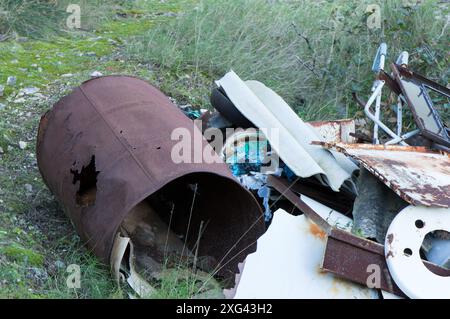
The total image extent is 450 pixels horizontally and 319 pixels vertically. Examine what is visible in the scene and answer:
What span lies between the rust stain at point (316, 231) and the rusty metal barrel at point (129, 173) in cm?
45

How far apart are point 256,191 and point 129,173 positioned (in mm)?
982

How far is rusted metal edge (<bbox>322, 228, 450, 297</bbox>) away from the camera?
313 centimetres

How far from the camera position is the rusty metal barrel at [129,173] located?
3.36 metres

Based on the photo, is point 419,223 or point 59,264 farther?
point 59,264

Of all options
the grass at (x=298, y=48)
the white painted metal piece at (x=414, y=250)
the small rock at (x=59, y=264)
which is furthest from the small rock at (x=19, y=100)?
the white painted metal piece at (x=414, y=250)

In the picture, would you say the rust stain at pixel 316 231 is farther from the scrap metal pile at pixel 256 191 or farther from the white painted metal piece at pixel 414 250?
the white painted metal piece at pixel 414 250

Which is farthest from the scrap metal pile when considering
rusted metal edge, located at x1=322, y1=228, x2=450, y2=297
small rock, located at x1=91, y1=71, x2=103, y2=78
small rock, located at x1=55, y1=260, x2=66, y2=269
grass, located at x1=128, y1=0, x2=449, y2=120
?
small rock, located at x1=91, y1=71, x2=103, y2=78

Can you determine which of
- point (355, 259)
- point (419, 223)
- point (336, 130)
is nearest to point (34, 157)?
point (336, 130)

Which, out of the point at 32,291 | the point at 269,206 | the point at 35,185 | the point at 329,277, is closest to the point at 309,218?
the point at 329,277

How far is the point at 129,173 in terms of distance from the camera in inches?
132

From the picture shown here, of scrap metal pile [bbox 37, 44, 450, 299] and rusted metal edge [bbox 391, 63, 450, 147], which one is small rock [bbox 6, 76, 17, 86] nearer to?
scrap metal pile [bbox 37, 44, 450, 299]

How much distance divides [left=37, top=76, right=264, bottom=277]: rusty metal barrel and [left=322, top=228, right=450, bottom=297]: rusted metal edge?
2.26 feet

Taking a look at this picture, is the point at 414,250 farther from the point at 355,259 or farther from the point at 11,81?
the point at 11,81

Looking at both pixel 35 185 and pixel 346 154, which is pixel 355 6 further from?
pixel 35 185
